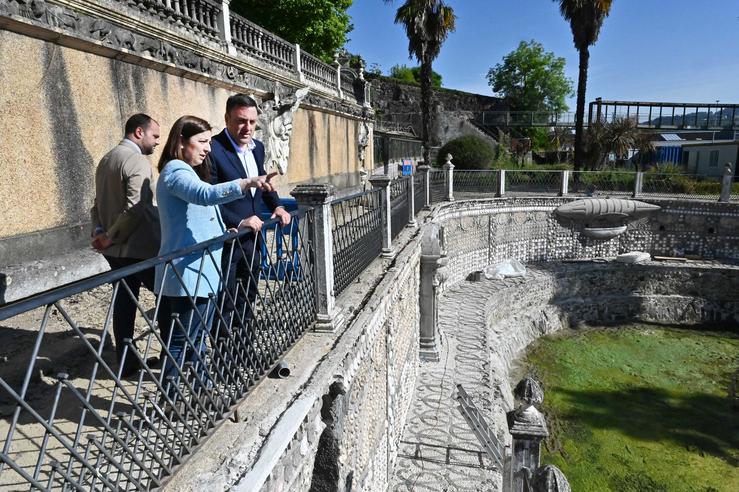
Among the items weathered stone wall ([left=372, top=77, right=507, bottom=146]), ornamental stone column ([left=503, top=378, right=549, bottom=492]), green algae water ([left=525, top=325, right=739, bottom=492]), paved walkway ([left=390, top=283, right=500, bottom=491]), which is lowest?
green algae water ([left=525, top=325, right=739, bottom=492])

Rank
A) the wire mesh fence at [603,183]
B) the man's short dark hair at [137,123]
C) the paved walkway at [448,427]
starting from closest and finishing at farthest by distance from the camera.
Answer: the man's short dark hair at [137,123] → the paved walkway at [448,427] → the wire mesh fence at [603,183]

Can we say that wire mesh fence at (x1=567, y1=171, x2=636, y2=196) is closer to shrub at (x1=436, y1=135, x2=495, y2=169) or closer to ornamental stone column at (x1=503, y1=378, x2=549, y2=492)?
shrub at (x1=436, y1=135, x2=495, y2=169)

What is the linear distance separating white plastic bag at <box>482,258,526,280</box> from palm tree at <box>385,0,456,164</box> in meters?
5.27

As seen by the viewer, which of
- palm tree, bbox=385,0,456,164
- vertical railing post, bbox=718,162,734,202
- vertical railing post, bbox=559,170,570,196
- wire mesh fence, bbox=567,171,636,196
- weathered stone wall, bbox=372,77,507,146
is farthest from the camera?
weathered stone wall, bbox=372,77,507,146

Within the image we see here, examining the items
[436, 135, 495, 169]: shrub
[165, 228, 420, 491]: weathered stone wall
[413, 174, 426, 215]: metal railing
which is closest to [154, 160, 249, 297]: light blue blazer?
[165, 228, 420, 491]: weathered stone wall

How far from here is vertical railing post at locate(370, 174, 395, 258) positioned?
19.1 feet

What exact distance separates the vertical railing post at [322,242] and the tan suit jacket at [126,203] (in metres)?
0.99

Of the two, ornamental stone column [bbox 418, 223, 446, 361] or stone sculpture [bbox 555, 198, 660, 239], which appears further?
stone sculpture [bbox 555, 198, 660, 239]

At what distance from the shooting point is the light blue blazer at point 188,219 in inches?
87.4

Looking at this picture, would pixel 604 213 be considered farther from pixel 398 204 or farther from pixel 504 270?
pixel 398 204

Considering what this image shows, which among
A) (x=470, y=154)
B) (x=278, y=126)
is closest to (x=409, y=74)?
(x=470, y=154)

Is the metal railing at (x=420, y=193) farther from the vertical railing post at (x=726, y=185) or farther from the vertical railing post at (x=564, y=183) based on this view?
→ the vertical railing post at (x=726, y=185)

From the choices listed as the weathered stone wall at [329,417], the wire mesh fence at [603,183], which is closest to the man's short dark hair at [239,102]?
the weathered stone wall at [329,417]

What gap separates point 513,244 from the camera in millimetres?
15750
